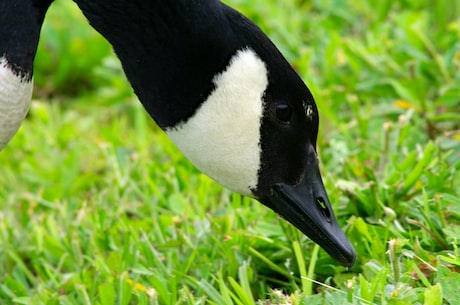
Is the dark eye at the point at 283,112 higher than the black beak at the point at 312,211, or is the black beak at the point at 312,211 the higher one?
the dark eye at the point at 283,112

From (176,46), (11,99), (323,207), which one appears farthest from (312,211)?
(11,99)

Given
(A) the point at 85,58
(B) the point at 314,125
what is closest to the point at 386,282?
(B) the point at 314,125

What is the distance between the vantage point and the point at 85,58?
5172 millimetres

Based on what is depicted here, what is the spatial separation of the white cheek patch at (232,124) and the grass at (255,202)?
34 cm

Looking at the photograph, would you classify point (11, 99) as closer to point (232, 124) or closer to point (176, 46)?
point (176, 46)

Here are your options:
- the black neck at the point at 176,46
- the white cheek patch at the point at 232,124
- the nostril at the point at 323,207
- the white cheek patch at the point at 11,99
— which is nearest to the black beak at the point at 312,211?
the nostril at the point at 323,207

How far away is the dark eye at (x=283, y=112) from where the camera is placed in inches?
99.3

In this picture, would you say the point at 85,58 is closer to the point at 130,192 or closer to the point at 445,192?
the point at 130,192

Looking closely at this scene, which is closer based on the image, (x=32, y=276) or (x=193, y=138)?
(x=193, y=138)

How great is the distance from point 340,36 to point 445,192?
1825 millimetres

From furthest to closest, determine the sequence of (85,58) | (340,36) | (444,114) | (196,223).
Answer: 1. (85,58)
2. (340,36)
3. (444,114)
4. (196,223)

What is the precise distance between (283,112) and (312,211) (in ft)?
0.99

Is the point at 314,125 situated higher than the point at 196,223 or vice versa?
the point at 314,125

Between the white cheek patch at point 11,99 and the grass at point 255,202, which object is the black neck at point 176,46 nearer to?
the white cheek patch at point 11,99
